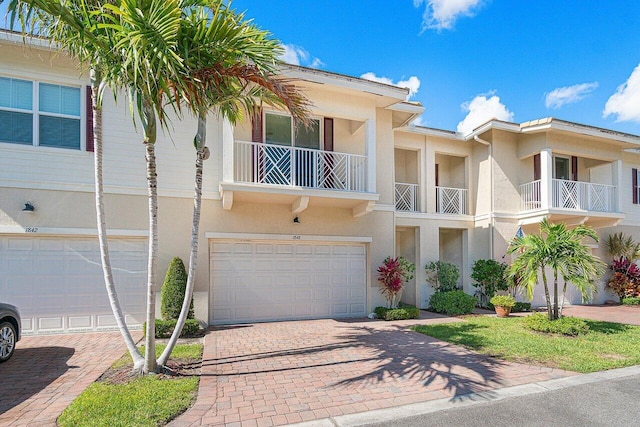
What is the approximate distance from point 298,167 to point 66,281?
6719 mm

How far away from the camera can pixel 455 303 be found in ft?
38.6

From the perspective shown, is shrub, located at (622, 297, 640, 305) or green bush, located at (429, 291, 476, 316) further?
shrub, located at (622, 297, 640, 305)

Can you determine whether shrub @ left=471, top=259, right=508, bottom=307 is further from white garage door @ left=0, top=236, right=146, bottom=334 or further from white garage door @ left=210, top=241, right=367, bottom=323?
white garage door @ left=0, top=236, right=146, bottom=334

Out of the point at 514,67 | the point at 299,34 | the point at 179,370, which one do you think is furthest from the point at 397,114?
the point at 179,370

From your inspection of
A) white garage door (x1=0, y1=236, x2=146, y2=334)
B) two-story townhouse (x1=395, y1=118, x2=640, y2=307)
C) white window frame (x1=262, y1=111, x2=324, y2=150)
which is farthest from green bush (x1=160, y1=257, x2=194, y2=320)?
two-story townhouse (x1=395, y1=118, x2=640, y2=307)

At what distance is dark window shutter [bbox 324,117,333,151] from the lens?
11117 millimetres

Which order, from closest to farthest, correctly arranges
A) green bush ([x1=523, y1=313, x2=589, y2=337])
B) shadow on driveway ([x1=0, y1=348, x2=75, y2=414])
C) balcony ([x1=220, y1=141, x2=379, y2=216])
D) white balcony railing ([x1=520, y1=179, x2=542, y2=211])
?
shadow on driveway ([x1=0, y1=348, x2=75, y2=414]) → green bush ([x1=523, y1=313, x2=589, y2=337]) → balcony ([x1=220, y1=141, x2=379, y2=216]) → white balcony railing ([x1=520, y1=179, x2=542, y2=211])

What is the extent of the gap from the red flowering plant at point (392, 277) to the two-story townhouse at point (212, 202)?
0.37 metres

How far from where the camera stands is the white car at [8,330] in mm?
6188

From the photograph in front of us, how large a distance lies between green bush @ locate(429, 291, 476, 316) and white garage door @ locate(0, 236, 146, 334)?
31.1 feet

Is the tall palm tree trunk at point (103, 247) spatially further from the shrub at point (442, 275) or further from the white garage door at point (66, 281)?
the shrub at point (442, 275)

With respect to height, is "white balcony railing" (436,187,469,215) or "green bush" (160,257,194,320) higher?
"white balcony railing" (436,187,469,215)

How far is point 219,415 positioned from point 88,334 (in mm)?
6132

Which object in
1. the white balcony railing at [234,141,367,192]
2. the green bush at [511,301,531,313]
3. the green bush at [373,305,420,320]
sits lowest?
the green bush at [511,301,531,313]
